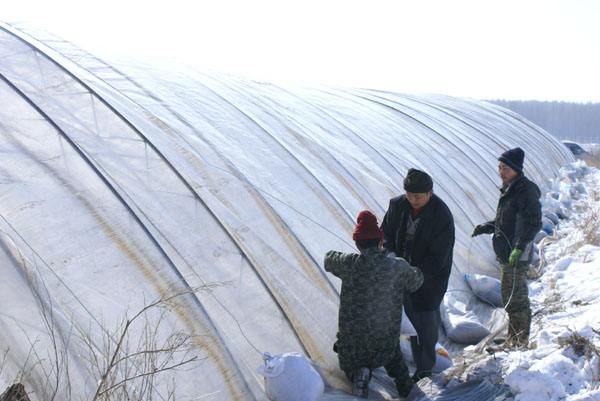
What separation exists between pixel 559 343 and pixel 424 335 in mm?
1013

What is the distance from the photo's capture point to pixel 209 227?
15.8 ft

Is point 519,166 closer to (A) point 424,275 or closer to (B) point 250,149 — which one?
(A) point 424,275

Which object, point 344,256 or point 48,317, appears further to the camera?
point 344,256

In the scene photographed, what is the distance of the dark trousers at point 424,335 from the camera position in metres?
4.71

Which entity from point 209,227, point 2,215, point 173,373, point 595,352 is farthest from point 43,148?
point 595,352

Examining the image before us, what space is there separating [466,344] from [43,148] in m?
4.29

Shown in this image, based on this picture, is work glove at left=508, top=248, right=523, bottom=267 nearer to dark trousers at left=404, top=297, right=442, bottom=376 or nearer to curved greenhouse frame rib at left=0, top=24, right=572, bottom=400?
dark trousers at left=404, top=297, right=442, bottom=376

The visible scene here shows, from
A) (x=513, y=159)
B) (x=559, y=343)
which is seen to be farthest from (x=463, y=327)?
(x=513, y=159)

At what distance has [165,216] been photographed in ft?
15.3

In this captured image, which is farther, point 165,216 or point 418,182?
point 165,216

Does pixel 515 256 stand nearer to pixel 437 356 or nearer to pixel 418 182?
pixel 437 356

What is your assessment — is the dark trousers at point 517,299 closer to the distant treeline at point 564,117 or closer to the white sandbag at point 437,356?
the white sandbag at point 437,356

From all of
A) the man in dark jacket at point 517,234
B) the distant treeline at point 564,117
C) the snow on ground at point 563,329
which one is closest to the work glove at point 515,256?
the man in dark jacket at point 517,234

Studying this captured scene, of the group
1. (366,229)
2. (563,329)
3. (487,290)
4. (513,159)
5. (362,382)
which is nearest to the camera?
(366,229)
